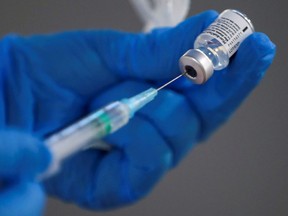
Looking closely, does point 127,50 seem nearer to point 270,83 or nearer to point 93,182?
point 93,182

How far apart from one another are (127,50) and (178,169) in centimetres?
47

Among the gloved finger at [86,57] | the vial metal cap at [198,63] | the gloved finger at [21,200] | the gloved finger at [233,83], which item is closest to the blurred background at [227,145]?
the gloved finger at [233,83]

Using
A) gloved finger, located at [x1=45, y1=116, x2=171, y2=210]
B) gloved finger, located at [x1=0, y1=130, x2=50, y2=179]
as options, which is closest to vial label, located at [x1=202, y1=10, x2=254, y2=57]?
gloved finger, located at [x1=45, y1=116, x2=171, y2=210]

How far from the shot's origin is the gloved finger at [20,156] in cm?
43

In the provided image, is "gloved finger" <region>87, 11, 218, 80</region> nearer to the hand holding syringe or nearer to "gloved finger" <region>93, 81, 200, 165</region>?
"gloved finger" <region>93, 81, 200, 165</region>

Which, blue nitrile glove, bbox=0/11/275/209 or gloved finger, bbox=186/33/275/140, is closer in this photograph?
gloved finger, bbox=186/33/275/140

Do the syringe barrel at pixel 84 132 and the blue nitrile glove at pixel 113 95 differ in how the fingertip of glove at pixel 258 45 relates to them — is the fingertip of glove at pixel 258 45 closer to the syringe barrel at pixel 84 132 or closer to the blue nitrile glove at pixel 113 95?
the blue nitrile glove at pixel 113 95

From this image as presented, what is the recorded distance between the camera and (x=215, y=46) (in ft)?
2.05

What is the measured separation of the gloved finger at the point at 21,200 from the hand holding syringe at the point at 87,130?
1.1 inches

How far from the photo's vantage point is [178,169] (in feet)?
3.59

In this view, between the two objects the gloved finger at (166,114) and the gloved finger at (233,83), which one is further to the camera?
the gloved finger at (166,114)

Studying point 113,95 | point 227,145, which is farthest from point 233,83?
point 227,145

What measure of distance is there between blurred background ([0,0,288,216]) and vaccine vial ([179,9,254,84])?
15.5 inches

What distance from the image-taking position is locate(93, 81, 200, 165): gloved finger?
2.58ft
